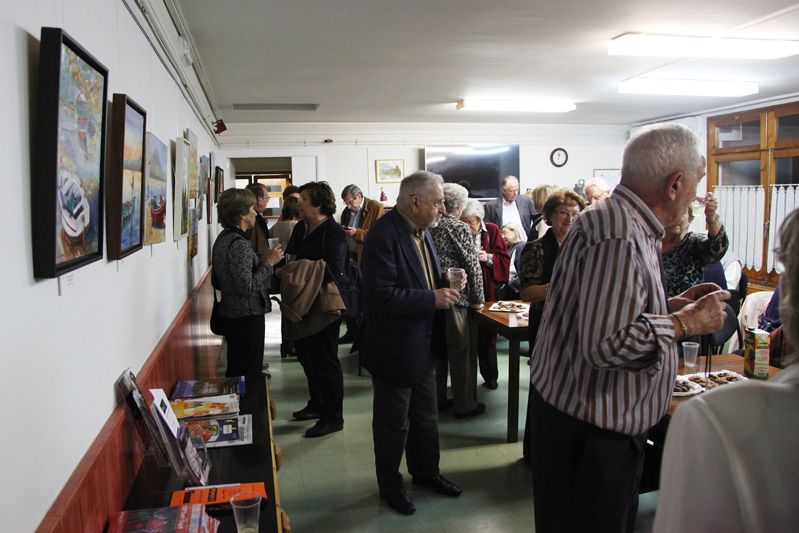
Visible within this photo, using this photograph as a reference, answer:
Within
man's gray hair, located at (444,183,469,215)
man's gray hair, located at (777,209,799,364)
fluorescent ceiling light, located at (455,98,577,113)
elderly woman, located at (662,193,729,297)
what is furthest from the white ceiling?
man's gray hair, located at (777,209,799,364)

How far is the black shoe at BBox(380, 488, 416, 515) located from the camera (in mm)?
2912

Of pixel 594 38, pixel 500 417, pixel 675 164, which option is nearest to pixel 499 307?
pixel 500 417

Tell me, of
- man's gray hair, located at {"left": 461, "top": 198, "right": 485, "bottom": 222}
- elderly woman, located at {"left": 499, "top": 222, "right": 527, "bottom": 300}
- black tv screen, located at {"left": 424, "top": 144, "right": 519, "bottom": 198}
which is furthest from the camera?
black tv screen, located at {"left": 424, "top": 144, "right": 519, "bottom": 198}

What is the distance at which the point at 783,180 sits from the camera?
7.80 metres

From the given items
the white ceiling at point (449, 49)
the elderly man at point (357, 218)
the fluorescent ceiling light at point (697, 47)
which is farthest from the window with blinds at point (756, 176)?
the elderly man at point (357, 218)

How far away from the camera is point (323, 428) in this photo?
12.9 feet

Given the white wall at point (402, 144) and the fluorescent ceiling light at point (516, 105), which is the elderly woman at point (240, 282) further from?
the white wall at point (402, 144)

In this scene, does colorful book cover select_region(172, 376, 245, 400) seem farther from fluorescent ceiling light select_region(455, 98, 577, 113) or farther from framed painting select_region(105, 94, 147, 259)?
fluorescent ceiling light select_region(455, 98, 577, 113)

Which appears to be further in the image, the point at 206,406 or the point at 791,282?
the point at 206,406

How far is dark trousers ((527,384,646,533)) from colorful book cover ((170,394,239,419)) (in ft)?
4.65

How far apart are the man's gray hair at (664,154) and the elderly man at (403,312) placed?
1.20m

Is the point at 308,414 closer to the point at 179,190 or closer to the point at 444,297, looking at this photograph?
the point at 179,190

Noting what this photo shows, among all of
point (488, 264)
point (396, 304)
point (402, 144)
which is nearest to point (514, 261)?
point (488, 264)

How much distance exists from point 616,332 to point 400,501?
184 cm
